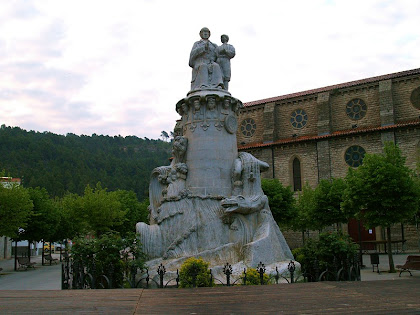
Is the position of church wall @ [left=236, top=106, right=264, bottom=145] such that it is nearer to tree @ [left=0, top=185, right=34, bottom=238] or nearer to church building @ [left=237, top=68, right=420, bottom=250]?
church building @ [left=237, top=68, right=420, bottom=250]

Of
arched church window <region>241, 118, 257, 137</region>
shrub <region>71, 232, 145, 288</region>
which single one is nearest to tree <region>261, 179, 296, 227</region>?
arched church window <region>241, 118, 257, 137</region>

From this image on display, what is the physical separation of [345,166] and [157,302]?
36.6 meters

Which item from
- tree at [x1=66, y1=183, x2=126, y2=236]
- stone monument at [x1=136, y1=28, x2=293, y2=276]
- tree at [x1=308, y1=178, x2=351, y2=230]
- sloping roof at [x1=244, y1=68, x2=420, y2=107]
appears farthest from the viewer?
sloping roof at [x1=244, y1=68, x2=420, y2=107]

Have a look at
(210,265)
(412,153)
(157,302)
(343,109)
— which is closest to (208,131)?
(210,265)

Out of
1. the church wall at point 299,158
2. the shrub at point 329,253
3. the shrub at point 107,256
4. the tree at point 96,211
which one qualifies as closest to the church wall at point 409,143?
the church wall at point 299,158

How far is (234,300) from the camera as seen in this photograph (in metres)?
5.88

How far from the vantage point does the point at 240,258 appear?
1033 cm

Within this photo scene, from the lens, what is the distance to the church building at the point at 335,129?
3838 cm

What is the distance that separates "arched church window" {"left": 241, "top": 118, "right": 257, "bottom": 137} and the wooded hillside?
3332 cm

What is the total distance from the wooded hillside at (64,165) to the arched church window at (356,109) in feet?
145

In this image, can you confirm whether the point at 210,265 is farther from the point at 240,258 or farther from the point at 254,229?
the point at 254,229

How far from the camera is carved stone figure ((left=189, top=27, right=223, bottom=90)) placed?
12266 mm

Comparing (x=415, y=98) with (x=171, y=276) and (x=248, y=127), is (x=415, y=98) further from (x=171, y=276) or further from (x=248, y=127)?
(x=171, y=276)

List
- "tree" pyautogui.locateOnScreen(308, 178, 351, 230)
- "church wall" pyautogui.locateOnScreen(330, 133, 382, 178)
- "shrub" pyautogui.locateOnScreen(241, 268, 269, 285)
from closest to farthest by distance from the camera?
1. "shrub" pyautogui.locateOnScreen(241, 268, 269, 285)
2. "tree" pyautogui.locateOnScreen(308, 178, 351, 230)
3. "church wall" pyautogui.locateOnScreen(330, 133, 382, 178)
